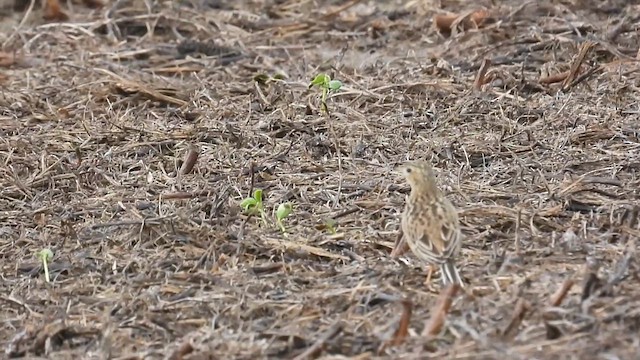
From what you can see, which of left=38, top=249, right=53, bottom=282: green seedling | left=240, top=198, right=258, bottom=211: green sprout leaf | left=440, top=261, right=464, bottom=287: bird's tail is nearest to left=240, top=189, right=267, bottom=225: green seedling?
left=240, top=198, right=258, bottom=211: green sprout leaf

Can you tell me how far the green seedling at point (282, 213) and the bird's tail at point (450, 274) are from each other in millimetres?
1220

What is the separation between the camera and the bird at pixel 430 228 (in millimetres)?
5199

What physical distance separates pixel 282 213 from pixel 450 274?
4.17ft

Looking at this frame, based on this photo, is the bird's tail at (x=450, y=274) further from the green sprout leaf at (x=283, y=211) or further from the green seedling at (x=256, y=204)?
the green seedling at (x=256, y=204)

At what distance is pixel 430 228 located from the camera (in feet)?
17.4

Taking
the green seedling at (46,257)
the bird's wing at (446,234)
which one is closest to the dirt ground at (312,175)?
the green seedling at (46,257)

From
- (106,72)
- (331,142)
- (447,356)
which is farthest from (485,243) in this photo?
(106,72)

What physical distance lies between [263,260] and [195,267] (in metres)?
0.33

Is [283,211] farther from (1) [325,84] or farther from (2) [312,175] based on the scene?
(1) [325,84]

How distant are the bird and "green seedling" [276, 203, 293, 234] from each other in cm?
64

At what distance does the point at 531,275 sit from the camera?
17.7 ft

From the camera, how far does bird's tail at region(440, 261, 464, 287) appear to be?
5160 mm

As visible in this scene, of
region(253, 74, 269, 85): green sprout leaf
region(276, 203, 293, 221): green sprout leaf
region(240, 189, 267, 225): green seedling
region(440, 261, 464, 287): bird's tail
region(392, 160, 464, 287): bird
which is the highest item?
region(392, 160, 464, 287): bird

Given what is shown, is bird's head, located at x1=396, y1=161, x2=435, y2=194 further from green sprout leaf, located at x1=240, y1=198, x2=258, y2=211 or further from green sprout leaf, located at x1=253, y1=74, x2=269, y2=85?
green sprout leaf, located at x1=253, y1=74, x2=269, y2=85
